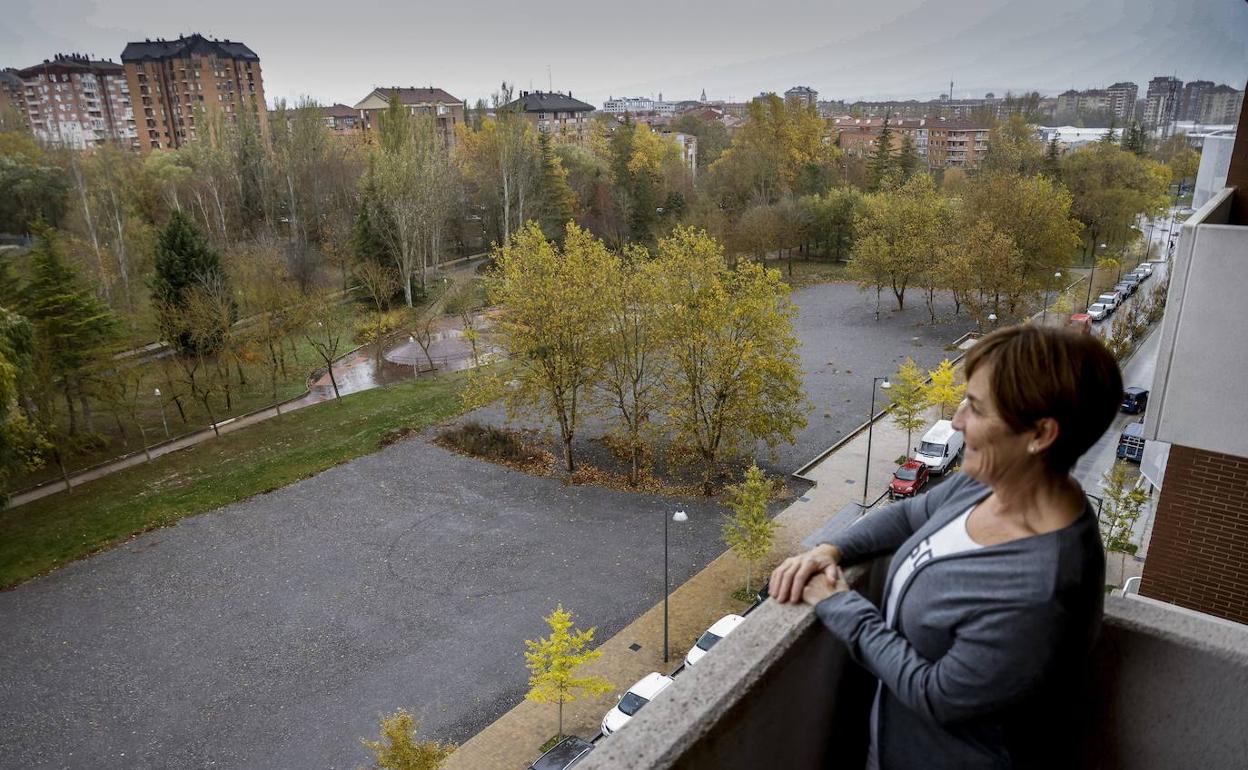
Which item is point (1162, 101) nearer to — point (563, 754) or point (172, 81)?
point (172, 81)

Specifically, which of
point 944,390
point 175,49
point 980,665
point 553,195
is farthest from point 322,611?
point 175,49

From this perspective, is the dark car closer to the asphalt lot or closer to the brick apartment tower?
the asphalt lot

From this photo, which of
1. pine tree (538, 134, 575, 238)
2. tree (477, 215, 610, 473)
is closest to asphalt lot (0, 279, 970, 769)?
tree (477, 215, 610, 473)

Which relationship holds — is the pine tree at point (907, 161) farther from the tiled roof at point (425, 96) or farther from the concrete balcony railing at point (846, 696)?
the concrete balcony railing at point (846, 696)

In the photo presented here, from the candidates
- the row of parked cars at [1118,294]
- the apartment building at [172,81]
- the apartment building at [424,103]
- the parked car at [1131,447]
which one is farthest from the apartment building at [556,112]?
the parked car at [1131,447]

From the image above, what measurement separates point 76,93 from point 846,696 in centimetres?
10328

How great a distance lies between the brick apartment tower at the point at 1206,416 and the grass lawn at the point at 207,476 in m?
19.3

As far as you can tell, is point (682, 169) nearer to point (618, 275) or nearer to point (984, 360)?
point (618, 275)

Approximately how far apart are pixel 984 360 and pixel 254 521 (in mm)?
19525

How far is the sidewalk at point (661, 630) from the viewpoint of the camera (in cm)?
1130

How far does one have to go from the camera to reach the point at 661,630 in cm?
1375

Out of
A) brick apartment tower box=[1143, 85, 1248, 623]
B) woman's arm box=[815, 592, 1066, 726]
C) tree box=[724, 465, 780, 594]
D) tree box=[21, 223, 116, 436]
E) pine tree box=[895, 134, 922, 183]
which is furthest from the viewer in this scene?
pine tree box=[895, 134, 922, 183]

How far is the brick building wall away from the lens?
21.1 ft

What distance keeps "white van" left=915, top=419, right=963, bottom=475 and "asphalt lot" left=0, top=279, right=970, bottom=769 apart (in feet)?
10.2
